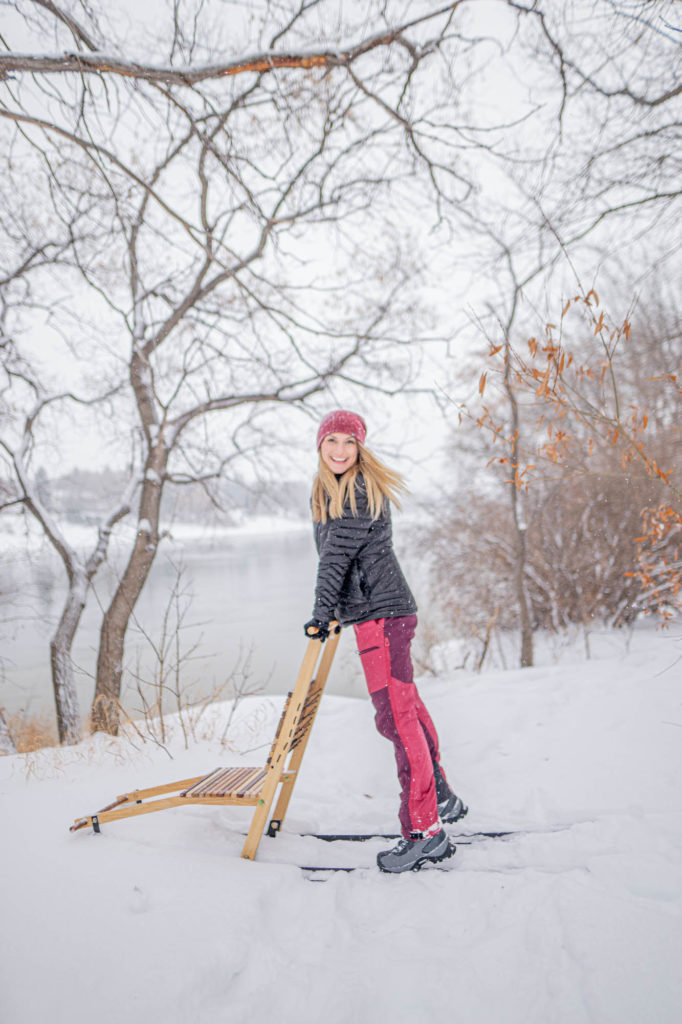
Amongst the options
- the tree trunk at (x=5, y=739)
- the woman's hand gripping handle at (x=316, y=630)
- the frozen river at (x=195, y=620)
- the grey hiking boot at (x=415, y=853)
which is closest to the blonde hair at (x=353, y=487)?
the woman's hand gripping handle at (x=316, y=630)

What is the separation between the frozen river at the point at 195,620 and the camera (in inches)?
211

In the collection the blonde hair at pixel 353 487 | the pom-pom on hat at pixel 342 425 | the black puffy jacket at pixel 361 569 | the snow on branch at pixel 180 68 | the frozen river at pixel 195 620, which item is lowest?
the frozen river at pixel 195 620

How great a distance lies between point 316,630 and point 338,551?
12.8 inches

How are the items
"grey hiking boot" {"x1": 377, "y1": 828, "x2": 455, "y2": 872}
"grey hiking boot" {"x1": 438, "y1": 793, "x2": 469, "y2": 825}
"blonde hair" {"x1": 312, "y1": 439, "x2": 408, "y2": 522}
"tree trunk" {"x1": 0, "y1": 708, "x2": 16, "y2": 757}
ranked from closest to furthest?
"grey hiking boot" {"x1": 377, "y1": 828, "x2": 455, "y2": 872}
"blonde hair" {"x1": 312, "y1": 439, "x2": 408, "y2": 522}
"grey hiking boot" {"x1": 438, "y1": 793, "x2": 469, "y2": 825}
"tree trunk" {"x1": 0, "y1": 708, "x2": 16, "y2": 757}

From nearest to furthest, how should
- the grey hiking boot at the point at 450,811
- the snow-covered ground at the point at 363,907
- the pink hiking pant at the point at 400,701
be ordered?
the snow-covered ground at the point at 363,907 → the pink hiking pant at the point at 400,701 → the grey hiking boot at the point at 450,811

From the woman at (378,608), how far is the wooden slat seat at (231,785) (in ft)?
1.77

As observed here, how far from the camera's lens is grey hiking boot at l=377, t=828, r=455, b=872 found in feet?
5.86

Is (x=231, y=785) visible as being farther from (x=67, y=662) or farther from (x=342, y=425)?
(x=67, y=662)

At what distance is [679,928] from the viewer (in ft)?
4.45

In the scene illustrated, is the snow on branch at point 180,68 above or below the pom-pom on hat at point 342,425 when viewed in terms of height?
above

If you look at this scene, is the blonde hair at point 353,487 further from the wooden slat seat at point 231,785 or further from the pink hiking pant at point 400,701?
the wooden slat seat at point 231,785

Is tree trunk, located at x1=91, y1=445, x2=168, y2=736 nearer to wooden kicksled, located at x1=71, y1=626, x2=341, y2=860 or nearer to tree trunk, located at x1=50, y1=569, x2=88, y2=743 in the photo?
tree trunk, located at x1=50, y1=569, x2=88, y2=743

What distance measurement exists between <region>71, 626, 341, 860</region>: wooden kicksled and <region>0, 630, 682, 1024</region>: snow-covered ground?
0.30 ft

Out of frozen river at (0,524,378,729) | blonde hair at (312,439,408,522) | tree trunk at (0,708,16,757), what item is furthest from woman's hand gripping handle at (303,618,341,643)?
tree trunk at (0,708,16,757)
